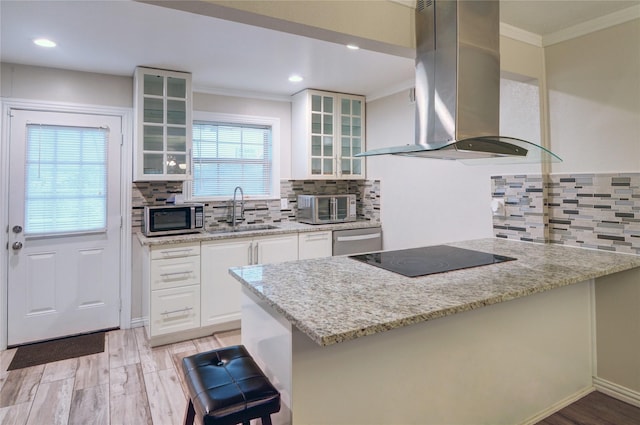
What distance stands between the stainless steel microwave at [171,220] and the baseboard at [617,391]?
3153 mm

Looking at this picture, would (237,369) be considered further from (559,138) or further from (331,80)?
(331,80)

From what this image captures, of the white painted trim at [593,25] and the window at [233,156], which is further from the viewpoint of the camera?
the window at [233,156]

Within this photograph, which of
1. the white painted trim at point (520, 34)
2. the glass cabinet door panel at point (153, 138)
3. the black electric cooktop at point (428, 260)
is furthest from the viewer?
the glass cabinet door panel at point (153, 138)

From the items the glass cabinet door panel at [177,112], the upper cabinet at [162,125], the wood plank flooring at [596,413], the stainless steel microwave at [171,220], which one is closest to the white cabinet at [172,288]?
the stainless steel microwave at [171,220]

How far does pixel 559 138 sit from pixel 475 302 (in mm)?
1727

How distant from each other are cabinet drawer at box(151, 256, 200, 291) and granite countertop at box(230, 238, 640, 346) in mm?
1426

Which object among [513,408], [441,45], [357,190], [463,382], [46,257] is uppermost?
[441,45]

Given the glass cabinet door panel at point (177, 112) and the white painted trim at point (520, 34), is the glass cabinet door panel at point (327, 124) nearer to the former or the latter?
the glass cabinet door panel at point (177, 112)

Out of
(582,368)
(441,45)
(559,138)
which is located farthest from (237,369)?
(559,138)

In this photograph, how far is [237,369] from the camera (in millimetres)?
1489

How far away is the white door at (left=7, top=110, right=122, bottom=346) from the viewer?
10.1 ft

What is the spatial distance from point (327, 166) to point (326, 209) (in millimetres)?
506

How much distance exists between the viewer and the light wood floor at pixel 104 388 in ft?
7.07

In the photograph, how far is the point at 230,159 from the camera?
13.1 ft
